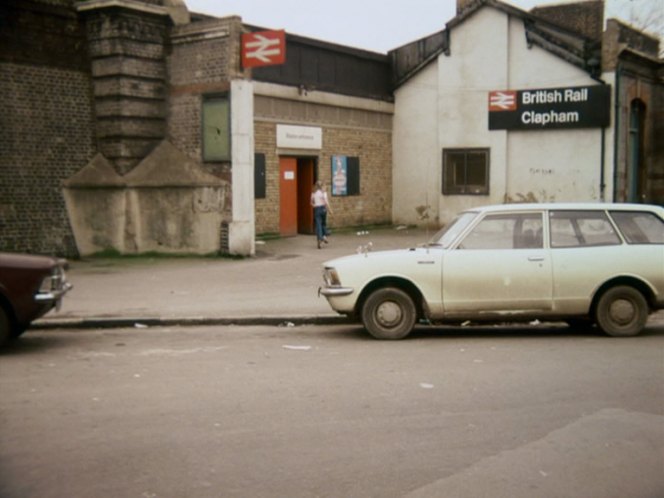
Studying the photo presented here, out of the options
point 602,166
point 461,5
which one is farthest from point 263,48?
point 461,5

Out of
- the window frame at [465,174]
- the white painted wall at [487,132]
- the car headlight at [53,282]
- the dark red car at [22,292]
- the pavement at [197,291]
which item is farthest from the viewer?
the window frame at [465,174]

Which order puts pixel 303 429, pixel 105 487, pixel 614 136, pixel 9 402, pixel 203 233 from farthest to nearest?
pixel 614 136 → pixel 203 233 → pixel 9 402 → pixel 303 429 → pixel 105 487

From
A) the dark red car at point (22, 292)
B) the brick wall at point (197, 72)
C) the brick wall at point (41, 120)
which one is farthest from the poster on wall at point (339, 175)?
the dark red car at point (22, 292)

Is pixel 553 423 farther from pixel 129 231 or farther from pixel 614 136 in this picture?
pixel 614 136

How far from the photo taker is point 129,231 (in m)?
19.5

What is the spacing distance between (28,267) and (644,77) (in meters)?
24.0

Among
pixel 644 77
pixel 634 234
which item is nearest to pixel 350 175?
pixel 644 77

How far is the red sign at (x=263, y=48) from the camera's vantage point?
18.3 metres

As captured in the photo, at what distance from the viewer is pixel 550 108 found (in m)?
26.8

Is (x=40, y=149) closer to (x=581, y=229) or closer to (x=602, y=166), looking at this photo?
(x=581, y=229)

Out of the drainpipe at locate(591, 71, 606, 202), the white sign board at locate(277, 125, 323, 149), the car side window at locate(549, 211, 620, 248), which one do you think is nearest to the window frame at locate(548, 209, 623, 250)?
the car side window at locate(549, 211, 620, 248)

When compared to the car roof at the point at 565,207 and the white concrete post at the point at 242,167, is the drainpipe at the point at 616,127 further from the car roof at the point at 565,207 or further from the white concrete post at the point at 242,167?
the car roof at the point at 565,207

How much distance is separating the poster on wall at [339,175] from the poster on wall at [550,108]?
5390 mm

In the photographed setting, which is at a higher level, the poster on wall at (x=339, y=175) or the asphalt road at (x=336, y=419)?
the poster on wall at (x=339, y=175)
